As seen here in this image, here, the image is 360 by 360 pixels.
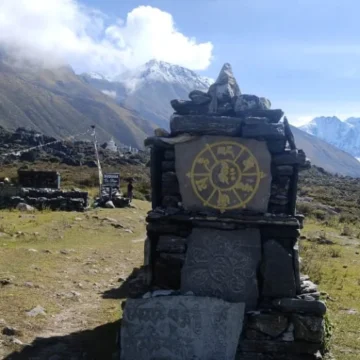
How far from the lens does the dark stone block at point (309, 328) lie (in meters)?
7.83

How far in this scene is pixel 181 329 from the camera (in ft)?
25.8

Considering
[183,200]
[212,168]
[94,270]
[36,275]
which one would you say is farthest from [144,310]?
[94,270]

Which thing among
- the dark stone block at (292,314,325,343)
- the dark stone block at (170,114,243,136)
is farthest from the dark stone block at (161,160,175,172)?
the dark stone block at (292,314,325,343)

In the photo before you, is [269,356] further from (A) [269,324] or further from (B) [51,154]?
(B) [51,154]

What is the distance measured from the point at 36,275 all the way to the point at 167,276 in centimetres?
498

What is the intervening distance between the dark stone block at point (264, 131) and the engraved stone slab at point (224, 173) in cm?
9

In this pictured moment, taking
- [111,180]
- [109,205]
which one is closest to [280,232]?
[109,205]

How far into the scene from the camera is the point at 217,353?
25.5 ft

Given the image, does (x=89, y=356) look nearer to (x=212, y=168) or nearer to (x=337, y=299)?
(x=212, y=168)

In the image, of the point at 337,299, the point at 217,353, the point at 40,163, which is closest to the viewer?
the point at 217,353

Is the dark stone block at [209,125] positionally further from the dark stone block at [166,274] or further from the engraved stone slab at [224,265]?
the dark stone block at [166,274]

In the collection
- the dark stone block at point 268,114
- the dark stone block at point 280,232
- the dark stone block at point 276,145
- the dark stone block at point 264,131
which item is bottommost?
the dark stone block at point 280,232

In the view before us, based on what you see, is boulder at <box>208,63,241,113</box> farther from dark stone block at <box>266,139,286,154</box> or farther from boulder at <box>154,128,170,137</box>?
dark stone block at <box>266,139,286,154</box>

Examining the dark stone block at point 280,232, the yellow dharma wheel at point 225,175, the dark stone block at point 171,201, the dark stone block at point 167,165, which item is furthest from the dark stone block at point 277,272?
the dark stone block at point 167,165
